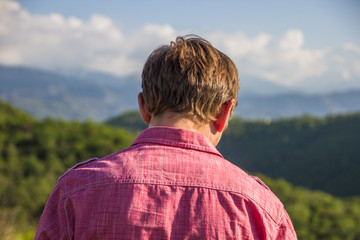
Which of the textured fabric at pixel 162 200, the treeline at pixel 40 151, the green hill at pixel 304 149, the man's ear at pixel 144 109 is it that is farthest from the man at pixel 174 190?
the green hill at pixel 304 149

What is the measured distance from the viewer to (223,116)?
1.53m

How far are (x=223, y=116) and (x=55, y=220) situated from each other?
0.74 meters

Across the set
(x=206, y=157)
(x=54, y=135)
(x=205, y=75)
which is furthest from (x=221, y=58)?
(x=54, y=135)

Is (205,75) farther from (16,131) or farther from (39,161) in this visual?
(16,131)

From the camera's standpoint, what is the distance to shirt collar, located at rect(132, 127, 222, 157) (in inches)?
53.4

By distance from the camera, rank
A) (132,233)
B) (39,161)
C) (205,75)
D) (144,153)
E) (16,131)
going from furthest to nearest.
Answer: (16,131) < (39,161) < (205,75) < (144,153) < (132,233)

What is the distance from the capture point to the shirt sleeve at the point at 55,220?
4.25ft

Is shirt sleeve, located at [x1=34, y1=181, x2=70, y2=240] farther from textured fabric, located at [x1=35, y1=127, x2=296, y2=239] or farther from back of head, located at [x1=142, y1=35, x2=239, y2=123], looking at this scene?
back of head, located at [x1=142, y1=35, x2=239, y2=123]

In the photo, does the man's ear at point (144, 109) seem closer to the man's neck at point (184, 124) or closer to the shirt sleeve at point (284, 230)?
the man's neck at point (184, 124)

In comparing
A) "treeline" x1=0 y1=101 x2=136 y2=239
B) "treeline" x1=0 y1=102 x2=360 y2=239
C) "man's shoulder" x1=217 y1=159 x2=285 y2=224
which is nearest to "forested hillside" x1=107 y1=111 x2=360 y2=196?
"treeline" x1=0 y1=101 x2=136 y2=239

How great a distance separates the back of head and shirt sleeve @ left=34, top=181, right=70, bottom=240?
0.49 m

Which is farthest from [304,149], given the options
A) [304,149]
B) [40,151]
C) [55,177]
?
[55,177]

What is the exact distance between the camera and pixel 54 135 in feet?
97.5

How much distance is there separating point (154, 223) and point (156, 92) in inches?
20.4
